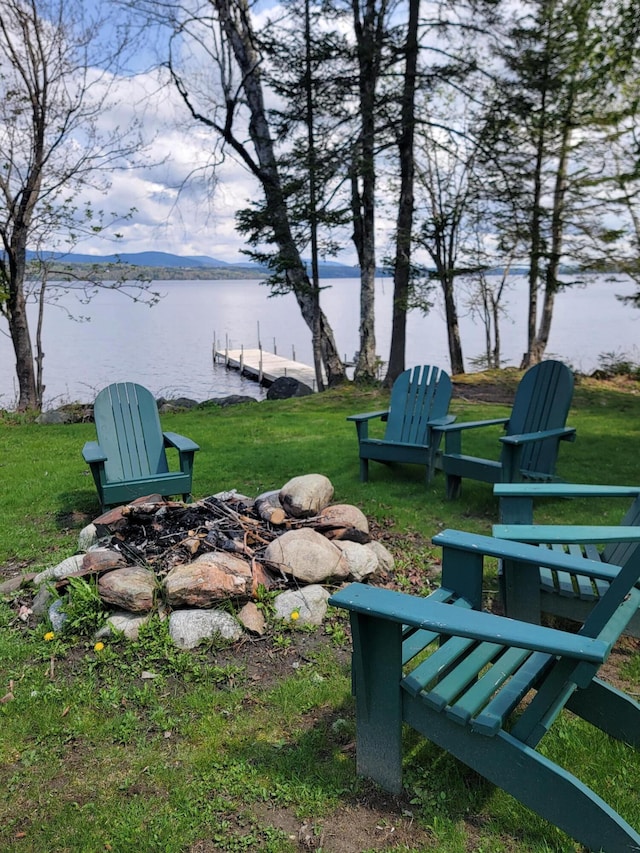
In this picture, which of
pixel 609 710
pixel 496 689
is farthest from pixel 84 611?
pixel 609 710

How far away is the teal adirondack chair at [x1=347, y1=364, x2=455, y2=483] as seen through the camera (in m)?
5.16

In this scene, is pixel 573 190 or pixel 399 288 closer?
pixel 399 288

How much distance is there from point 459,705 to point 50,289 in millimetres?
12028

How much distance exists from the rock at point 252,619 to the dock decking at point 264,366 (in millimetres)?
18580

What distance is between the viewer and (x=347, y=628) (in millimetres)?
2906

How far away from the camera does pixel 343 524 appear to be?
11.9 feet

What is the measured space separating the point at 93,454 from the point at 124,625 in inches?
70.3

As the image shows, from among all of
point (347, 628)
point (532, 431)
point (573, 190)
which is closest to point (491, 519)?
point (532, 431)

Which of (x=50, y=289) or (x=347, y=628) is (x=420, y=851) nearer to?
(x=347, y=628)

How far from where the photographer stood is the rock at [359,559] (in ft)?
10.8

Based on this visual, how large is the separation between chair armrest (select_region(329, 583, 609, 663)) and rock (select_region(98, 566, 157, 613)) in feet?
4.70

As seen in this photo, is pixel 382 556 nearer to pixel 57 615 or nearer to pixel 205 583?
pixel 205 583

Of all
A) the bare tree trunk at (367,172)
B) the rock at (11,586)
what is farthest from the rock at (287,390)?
the rock at (11,586)

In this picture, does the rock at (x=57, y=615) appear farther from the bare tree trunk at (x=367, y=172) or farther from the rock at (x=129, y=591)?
the bare tree trunk at (x=367, y=172)
